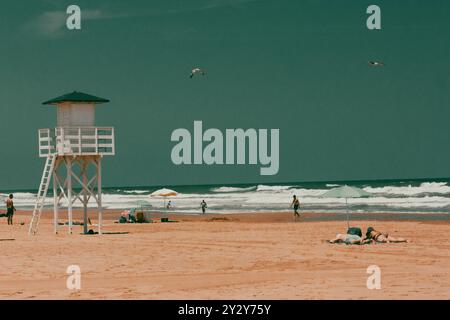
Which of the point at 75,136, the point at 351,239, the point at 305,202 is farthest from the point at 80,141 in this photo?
the point at 305,202

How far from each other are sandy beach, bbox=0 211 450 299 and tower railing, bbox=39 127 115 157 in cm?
307

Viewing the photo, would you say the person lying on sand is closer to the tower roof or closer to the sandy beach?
the sandy beach

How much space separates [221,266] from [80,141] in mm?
12179

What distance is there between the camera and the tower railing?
1172 inches

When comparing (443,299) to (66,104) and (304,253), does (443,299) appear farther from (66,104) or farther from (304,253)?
(66,104)

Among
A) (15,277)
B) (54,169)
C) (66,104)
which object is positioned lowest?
(15,277)

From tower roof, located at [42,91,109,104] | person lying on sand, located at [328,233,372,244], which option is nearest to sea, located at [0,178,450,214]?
person lying on sand, located at [328,233,372,244]

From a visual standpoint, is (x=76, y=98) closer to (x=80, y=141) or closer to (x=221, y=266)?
(x=80, y=141)

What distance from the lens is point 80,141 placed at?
29.7m

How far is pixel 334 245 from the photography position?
24281 millimetres

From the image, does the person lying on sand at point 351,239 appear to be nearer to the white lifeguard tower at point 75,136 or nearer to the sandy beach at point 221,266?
the sandy beach at point 221,266
